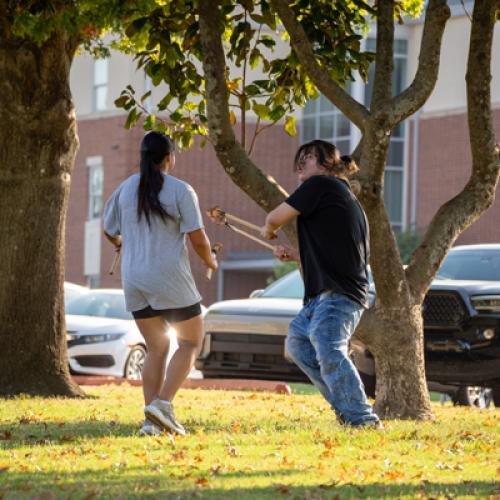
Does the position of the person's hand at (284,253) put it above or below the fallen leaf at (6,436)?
above

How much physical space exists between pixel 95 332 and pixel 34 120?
6920 mm

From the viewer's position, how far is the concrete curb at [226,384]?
16500 millimetres

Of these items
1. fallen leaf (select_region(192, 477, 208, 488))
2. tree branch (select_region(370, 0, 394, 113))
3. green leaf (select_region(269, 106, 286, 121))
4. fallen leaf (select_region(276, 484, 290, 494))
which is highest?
tree branch (select_region(370, 0, 394, 113))

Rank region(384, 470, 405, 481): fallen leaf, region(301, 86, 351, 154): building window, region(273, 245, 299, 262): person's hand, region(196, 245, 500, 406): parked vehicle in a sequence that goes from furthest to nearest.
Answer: region(301, 86, 351, 154): building window, region(196, 245, 500, 406): parked vehicle, region(273, 245, 299, 262): person's hand, region(384, 470, 405, 481): fallen leaf

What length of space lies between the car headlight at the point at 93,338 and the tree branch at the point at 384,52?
9.21 meters

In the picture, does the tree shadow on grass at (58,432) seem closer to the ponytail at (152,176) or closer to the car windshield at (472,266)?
the ponytail at (152,176)

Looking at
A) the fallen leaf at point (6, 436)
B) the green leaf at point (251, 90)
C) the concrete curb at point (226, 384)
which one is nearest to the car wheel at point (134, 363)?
the concrete curb at point (226, 384)

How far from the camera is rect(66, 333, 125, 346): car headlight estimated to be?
20031 millimetres

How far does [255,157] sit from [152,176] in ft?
120

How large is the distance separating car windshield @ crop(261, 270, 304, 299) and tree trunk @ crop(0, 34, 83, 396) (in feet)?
15.4

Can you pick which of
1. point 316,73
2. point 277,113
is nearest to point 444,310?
point 277,113

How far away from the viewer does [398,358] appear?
11.4 m

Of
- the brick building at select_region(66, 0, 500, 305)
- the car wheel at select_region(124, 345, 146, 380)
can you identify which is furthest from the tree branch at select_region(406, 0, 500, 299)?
the brick building at select_region(66, 0, 500, 305)

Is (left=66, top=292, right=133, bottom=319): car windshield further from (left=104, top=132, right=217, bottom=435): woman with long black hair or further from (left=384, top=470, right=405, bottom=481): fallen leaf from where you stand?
(left=384, top=470, right=405, bottom=481): fallen leaf
